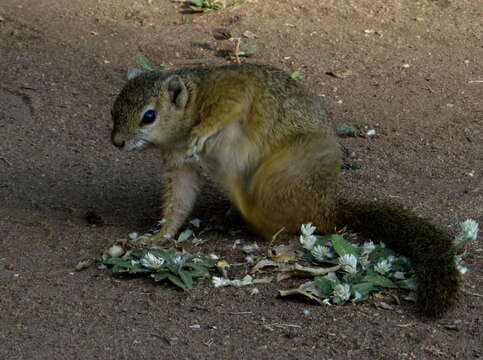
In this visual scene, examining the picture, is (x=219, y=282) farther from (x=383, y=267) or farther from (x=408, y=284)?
(x=408, y=284)

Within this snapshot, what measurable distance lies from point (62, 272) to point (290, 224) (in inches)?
55.6

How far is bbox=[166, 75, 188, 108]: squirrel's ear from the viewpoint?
5.36 meters

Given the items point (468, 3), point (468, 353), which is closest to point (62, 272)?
point (468, 353)

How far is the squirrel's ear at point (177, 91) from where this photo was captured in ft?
17.6

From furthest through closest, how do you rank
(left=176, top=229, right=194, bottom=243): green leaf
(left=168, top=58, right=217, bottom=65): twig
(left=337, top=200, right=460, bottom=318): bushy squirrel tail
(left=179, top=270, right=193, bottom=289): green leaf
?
1. (left=168, top=58, right=217, bottom=65): twig
2. (left=176, top=229, right=194, bottom=243): green leaf
3. (left=179, top=270, right=193, bottom=289): green leaf
4. (left=337, top=200, right=460, bottom=318): bushy squirrel tail

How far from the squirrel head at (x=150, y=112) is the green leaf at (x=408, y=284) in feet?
5.65

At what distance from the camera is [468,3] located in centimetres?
938

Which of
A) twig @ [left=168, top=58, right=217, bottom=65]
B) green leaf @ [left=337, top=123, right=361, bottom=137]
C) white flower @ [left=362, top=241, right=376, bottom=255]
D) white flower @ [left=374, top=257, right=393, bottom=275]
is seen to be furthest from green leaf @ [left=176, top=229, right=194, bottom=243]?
twig @ [left=168, top=58, right=217, bottom=65]

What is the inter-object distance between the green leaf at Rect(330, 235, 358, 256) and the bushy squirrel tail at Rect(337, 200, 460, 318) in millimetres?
287

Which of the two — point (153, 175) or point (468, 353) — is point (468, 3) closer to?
point (153, 175)

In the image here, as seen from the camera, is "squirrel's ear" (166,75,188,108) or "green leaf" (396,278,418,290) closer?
"green leaf" (396,278,418,290)

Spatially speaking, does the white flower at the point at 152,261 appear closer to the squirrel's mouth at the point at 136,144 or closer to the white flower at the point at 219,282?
the white flower at the point at 219,282

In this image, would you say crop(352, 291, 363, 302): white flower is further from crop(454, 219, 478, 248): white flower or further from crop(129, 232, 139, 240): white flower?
crop(129, 232, 139, 240): white flower

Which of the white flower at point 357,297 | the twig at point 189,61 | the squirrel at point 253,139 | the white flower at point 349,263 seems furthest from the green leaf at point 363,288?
the twig at point 189,61
